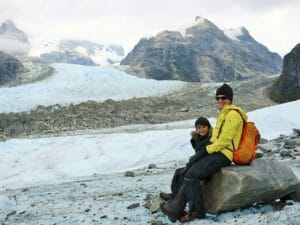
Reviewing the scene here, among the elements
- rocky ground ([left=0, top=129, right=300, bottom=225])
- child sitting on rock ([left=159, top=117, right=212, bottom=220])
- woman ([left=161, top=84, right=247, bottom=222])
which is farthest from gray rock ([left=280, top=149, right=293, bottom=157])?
woman ([left=161, top=84, right=247, bottom=222])

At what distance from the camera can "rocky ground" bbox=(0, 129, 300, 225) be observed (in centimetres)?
830

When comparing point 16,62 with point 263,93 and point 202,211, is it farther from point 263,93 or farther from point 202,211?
point 202,211

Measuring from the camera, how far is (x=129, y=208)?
9656 mm

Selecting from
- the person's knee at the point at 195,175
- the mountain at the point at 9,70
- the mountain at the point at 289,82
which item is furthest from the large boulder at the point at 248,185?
the mountain at the point at 9,70

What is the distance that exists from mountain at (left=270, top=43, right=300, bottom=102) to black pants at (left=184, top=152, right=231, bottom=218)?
1541 inches

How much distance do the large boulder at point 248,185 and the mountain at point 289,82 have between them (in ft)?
127

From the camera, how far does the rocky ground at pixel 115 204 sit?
830 cm

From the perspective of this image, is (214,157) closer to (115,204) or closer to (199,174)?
(199,174)

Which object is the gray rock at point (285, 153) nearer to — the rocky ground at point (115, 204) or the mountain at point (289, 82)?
the rocky ground at point (115, 204)

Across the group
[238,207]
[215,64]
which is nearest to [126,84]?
[238,207]

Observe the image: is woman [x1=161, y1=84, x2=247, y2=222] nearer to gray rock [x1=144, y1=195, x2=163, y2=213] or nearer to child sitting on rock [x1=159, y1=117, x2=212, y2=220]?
child sitting on rock [x1=159, y1=117, x2=212, y2=220]

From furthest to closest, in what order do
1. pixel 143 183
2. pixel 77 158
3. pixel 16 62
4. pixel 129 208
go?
pixel 16 62
pixel 77 158
pixel 143 183
pixel 129 208

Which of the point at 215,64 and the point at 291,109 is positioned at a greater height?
the point at 215,64

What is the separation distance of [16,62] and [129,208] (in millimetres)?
65505
